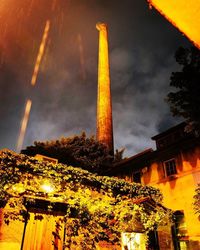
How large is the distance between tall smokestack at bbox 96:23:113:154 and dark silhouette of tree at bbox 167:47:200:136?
16.7 m

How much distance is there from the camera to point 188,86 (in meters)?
13.0

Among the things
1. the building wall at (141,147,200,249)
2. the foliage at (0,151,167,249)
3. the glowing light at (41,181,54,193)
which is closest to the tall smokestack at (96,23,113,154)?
the building wall at (141,147,200,249)

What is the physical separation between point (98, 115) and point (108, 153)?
6.82 meters

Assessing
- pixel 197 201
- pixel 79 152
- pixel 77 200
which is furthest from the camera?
pixel 79 152

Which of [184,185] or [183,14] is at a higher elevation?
[184,185]

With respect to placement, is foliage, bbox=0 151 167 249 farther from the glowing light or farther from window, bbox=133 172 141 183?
window, bbox=133 172 141 183

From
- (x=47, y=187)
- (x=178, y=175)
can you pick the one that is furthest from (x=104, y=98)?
(x=47, y=187)

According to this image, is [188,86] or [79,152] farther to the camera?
[79,152]

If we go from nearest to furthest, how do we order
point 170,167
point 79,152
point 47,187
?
1. point 47,187
2. point 170,167
3. point 79,152

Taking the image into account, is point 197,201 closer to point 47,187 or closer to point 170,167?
point 170,167

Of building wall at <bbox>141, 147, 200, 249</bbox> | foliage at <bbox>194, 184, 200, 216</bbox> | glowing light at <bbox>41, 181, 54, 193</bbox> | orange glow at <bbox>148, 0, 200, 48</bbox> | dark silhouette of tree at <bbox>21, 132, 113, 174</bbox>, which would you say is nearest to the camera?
orange glow at <bbox>148, 0, 200, 48</bbox>

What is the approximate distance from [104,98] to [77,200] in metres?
22.6

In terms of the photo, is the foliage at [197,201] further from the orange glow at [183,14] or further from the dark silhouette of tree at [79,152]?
the orange glow at [183,14]

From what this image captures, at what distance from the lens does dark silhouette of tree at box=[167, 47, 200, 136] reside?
41.9ft
